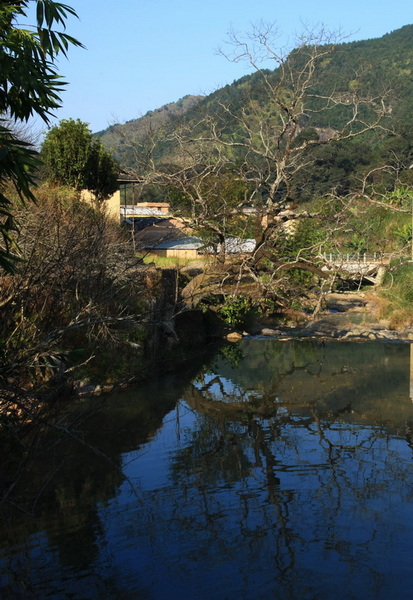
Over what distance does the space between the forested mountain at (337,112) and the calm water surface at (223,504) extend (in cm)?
816

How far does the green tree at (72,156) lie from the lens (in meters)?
28.8

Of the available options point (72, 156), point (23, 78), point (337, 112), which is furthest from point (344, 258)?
point (337, 112)

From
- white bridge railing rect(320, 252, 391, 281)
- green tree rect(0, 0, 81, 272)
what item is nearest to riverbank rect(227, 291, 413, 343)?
white bridge railing rect(320, 252, 391, 281)

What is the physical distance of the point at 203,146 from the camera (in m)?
21.8

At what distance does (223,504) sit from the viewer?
11.4 meters

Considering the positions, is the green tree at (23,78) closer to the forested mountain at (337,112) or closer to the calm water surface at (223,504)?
the calm water surface at (223,504)

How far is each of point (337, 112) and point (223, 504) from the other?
8964cm

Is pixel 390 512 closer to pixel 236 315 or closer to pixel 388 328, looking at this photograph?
pixel 236 315

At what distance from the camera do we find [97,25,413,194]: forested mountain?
2250 cm

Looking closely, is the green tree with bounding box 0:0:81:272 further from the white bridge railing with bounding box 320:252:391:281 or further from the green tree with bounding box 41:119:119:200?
the green tree with bounding box 41:119:119:200

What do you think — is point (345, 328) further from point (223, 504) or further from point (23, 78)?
point (23, 78)

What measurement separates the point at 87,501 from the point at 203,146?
13.1m

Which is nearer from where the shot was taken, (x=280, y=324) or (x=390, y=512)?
(x=390, y=512)

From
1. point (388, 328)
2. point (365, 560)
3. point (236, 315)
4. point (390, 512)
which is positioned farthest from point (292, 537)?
point (388, 328)
